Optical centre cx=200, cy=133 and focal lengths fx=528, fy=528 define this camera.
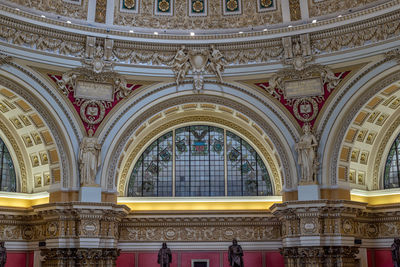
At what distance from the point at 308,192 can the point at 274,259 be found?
4938mm

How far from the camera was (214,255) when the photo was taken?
28.6 metres

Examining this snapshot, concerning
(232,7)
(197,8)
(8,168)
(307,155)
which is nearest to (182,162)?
(307,155)

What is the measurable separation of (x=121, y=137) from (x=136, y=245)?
5929 mm

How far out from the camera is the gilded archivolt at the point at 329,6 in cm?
2654

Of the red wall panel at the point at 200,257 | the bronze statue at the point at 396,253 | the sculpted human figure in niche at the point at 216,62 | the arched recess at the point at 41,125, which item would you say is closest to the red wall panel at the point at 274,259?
the red wall panel at the point at 200,257

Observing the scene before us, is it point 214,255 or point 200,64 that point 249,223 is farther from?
point 200,64

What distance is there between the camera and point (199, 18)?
29.2 meters

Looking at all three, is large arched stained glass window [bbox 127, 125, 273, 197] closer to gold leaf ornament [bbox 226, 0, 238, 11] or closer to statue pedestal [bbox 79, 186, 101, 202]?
statue pedestal [bbox 79, 186, 101, 202]

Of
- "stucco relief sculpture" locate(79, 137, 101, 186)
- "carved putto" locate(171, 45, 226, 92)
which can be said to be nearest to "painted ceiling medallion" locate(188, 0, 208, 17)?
"carved putto" locate(171, 45, 226, 92)

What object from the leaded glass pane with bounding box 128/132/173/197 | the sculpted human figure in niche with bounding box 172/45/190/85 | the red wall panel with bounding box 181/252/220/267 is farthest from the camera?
the leaded glass pane with bounding box 128/132/173/197

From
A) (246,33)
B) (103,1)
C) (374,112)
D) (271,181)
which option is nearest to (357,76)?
(374,112)

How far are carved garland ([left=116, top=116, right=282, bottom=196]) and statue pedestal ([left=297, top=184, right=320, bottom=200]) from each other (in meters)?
3.91

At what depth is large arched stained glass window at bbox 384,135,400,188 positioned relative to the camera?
28766 millimetres

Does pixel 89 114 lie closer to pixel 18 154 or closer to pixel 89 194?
pixel 89 194
